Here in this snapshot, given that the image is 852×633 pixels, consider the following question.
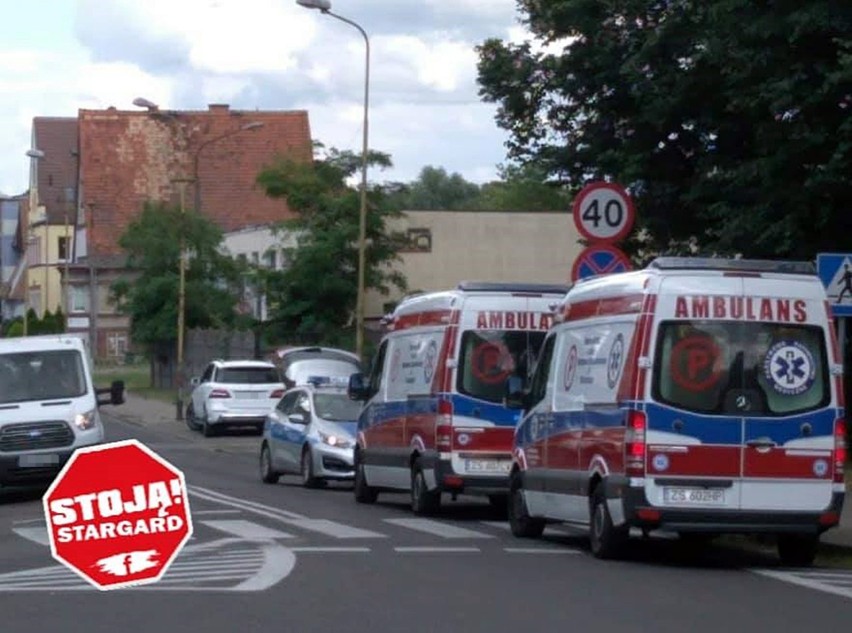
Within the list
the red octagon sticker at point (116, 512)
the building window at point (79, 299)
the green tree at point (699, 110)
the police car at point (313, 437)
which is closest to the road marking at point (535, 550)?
the green tree at point (699, 110)

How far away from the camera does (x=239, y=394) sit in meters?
45.2

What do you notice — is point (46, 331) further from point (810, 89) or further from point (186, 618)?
point (186, 618)

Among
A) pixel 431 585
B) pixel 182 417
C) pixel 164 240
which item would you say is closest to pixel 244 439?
pixel 182 417

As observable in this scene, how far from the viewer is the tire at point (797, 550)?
54.5ft

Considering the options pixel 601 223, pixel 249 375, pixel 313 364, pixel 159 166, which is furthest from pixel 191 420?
pixel 159 166

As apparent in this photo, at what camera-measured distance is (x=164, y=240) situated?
6588cm

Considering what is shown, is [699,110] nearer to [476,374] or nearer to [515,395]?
[476,374]

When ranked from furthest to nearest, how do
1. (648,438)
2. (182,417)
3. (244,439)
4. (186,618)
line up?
(182,417)
(244,439)
(648,438)
(186,618)

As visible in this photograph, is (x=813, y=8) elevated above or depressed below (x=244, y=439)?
above

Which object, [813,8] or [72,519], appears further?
[813,8]

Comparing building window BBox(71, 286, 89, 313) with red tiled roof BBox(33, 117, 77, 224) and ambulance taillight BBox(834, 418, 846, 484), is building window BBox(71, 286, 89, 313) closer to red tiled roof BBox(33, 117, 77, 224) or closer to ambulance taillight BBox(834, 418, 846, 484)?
red tiled roof BBox(33, 117, 77, 224)

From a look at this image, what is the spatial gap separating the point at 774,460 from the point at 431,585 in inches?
138

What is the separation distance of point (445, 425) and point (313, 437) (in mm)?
7161

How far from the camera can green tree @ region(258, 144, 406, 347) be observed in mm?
54156
